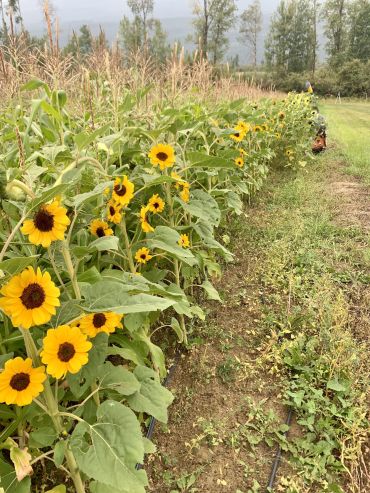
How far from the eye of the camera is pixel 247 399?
224 cm

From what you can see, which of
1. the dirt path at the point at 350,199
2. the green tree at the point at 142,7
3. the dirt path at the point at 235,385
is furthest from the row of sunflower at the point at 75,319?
the green tree at the point at 142,7

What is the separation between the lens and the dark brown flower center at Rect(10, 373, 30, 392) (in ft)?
3.37

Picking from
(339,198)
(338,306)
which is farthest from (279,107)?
(338,306)

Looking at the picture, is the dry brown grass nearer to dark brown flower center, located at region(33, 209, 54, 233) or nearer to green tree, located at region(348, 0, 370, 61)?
dark brown flower center, located at region(33, 209, 54, 233)

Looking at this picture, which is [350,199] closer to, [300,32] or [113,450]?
[113,450]

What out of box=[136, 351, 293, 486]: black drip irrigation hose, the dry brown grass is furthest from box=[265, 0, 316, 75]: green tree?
box=[136, 351, 293, 486]: black drip irrigation hose

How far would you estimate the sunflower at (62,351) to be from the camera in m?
1.05

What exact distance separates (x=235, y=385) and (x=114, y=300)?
1.43 metres

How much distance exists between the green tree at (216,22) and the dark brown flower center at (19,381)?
1324 inches

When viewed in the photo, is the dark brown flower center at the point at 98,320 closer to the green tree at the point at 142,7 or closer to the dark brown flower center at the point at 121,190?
the dark brown flower center at the point at 121,190

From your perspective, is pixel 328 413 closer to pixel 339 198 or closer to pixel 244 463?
pixel 244 463

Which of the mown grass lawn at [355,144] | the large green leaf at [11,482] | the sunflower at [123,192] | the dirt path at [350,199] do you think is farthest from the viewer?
the mown grass lawn at [355,144]

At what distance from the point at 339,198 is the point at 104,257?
4.10 meters

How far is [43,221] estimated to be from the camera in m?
1.01
